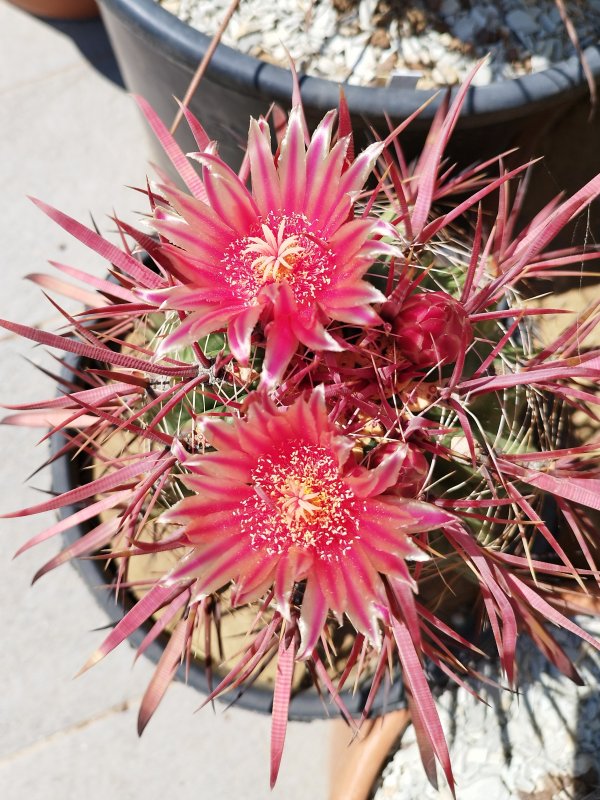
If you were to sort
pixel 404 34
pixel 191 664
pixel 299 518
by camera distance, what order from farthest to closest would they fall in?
pixel 404 34 < pixel 191 664 < pixel 299 518

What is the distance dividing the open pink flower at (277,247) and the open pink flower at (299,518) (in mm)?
51

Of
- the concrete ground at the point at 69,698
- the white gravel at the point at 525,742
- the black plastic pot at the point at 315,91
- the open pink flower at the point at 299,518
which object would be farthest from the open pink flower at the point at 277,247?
the white gravel at the point at 525,742

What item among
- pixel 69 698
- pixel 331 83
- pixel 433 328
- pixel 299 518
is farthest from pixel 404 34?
pixel 69 698

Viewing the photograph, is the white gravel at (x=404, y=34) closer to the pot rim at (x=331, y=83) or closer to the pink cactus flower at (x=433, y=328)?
the pot rim at (x=331, y=83)

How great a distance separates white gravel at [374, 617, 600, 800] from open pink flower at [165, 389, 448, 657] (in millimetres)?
628

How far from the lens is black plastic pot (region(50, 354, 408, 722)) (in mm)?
924

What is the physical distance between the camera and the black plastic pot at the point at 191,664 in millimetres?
924

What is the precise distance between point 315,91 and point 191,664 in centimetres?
71

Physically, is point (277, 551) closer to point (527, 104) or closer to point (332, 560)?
point (332, 560)

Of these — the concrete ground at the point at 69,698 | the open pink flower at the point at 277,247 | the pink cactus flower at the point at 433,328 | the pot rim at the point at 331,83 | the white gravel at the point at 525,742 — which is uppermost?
the pot rim at the point at 331,83

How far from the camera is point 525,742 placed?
1047 mm

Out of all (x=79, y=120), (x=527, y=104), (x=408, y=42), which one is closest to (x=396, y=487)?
(x=527, y=104)

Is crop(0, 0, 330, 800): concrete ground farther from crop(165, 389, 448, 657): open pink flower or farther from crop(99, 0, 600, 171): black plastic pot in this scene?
crop(165, 389, 448, 657): open pink flower

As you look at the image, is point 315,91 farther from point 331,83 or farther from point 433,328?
point 433,328
